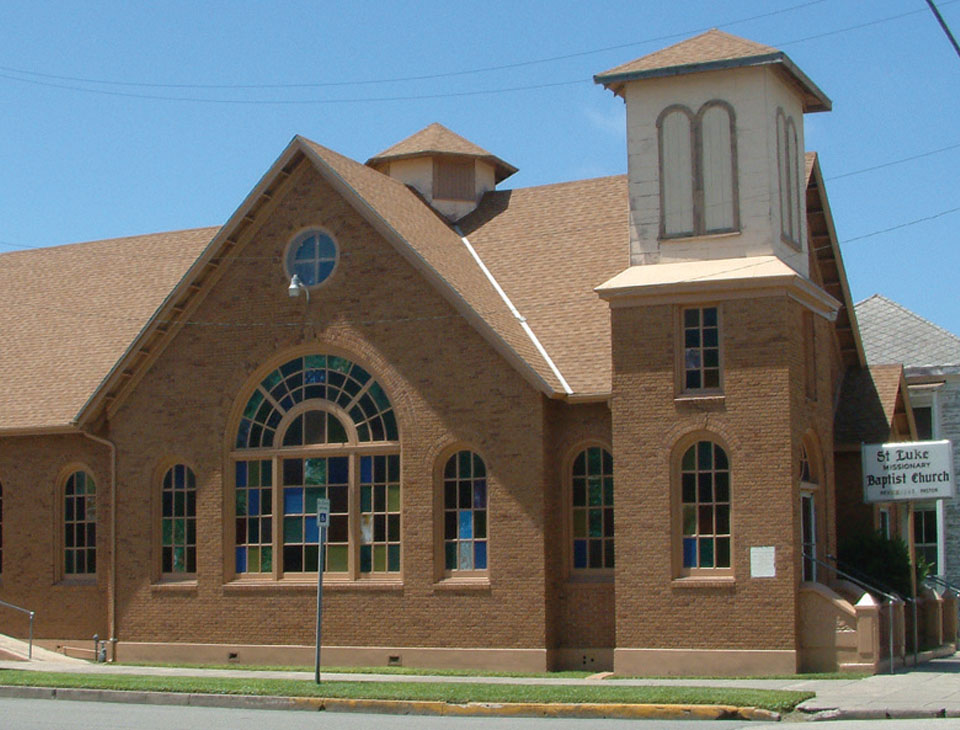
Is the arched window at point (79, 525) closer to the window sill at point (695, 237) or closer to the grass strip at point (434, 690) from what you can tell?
the grass strip at point (434, 690)

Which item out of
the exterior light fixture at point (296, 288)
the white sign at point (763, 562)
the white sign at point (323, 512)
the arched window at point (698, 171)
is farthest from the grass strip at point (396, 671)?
the arched window at point (698, 171)

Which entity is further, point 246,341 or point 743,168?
point 246,341

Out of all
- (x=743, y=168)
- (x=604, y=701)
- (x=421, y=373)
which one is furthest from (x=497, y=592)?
(x=743, y=168)

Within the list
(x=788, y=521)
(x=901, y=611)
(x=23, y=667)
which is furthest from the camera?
(x=23, y=667)

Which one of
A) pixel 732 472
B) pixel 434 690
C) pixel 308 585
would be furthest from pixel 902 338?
pixel 434 690

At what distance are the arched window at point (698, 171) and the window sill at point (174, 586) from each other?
10.9m

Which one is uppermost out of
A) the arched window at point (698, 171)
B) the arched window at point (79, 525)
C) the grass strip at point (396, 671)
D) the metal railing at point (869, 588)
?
the arched window at point (698, 171)

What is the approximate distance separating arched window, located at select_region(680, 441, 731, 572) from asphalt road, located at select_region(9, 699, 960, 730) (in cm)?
637

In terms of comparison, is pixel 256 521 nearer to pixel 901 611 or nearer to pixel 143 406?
pixel 143 406

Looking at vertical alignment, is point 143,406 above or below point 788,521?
above

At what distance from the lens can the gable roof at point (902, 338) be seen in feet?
126

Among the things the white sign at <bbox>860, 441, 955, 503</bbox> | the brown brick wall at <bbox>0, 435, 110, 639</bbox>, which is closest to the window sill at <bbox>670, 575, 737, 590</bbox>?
the white sign at <bbox>860, 441, 955, 503</bbox>

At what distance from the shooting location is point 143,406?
28.3 meters

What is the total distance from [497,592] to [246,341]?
22.3 ft
